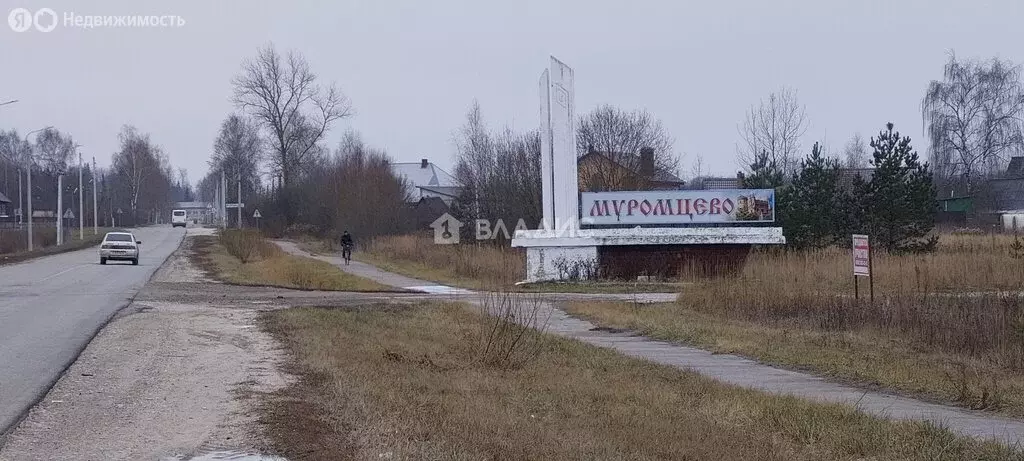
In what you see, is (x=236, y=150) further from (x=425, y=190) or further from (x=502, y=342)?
(x=502, y=342)

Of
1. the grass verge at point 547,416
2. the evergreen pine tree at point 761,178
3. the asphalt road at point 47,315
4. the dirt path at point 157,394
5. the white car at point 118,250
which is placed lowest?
the grass verge at point 547,416

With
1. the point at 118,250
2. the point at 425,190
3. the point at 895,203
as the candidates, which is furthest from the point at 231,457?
the point at 425,190

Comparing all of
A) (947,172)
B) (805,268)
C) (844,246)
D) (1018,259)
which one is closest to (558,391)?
(805,268)

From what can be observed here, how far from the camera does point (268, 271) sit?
36.2 metres

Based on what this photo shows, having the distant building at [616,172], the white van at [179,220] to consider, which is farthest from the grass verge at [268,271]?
the white van at [179,220]

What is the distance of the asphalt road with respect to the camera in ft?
35.5

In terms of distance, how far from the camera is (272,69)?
79.5 meters

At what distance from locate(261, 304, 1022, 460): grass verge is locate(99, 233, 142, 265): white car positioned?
32.6 meters

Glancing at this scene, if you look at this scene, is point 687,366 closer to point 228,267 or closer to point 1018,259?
point 1018,259

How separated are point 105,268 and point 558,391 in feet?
105

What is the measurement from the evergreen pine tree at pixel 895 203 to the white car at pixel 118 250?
3082cm

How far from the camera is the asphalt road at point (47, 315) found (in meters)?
10.8

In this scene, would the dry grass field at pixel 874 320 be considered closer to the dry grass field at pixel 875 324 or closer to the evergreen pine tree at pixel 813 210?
the dry grass field at pixel 875 324
